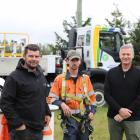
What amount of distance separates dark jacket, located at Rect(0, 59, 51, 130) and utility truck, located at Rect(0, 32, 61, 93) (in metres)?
8.88

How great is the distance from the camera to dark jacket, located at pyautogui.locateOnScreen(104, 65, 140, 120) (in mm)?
5520

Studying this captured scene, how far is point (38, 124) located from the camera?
189 inches

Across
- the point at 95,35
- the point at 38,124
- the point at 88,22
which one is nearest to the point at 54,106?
the point at 38,124

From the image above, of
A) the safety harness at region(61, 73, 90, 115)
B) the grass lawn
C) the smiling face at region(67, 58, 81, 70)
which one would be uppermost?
the smiling face at region(67, 58, 81, 70)

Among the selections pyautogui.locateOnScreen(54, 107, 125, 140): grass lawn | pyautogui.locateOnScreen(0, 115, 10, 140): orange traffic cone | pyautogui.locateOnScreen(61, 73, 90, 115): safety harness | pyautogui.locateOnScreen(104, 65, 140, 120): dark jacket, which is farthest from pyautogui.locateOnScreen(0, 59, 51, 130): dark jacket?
pyautogui.locateOnScreen(54, 107, 125, 140): grass lawn

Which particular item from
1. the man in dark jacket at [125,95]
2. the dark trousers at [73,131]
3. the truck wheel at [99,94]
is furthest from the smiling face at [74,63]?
the truck wheel at [99,94]

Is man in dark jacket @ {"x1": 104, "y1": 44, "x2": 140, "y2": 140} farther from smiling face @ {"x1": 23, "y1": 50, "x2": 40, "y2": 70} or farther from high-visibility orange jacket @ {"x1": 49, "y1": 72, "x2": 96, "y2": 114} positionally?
smiling face @ {"x1": 23, "y1": 50, "x2": 40, "y2": 70}

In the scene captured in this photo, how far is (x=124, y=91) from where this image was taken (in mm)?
5539

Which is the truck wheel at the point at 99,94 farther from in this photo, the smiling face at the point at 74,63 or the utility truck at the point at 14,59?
the smiling face at the point at 74,63

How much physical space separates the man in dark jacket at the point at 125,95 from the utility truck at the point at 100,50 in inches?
306

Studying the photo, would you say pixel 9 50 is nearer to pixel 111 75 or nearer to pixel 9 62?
pixel 9 62

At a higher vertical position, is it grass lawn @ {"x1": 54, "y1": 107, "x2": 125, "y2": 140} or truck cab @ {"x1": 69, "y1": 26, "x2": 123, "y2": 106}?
truck cab @ {"x1": 69, "y1": 26, "x2": 123, "y2": 106}

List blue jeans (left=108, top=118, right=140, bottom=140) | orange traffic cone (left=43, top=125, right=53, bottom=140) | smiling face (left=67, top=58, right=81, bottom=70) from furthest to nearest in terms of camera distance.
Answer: blue jeans (left=108, top=118, right=140, bottom=140) < smiling face (left=67, top=58, right=81, bottom=70) < orange traffic cone (left=43, top=125, right=53, bottom=140)

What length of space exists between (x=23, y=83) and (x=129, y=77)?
1525 mm
